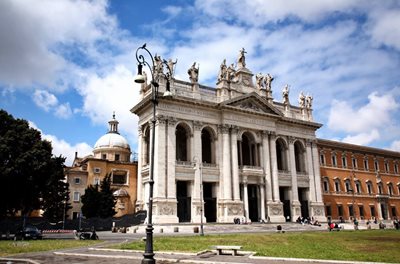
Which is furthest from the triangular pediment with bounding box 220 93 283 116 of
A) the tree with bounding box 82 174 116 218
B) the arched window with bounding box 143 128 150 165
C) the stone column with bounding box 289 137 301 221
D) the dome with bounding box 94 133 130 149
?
the dome with bounding box 94 133 130 149

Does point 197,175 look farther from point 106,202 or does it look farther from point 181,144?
point 106,202

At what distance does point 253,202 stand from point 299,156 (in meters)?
12.1

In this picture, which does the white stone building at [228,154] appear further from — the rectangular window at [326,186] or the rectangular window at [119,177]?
the rectangular window at [119,177]

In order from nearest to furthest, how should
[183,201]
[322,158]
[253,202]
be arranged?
1. [183,201]
2. [253,202]
3. [322,158]

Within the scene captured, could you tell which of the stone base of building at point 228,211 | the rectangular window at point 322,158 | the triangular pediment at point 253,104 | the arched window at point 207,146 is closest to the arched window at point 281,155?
the triangular pediment at point 253,104

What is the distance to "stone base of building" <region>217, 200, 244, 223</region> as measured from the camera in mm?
42656

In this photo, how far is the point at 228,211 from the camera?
4275 cm

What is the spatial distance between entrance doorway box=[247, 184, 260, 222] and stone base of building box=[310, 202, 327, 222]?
948 centimetres

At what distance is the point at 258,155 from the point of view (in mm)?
48875

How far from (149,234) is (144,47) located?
25.8ft

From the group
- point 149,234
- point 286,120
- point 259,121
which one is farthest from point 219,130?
point 149,234

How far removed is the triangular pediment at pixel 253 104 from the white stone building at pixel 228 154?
12 centimetres

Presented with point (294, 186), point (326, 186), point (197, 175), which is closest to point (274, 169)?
point (294, 186)

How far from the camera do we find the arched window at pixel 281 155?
5219 centimetres
